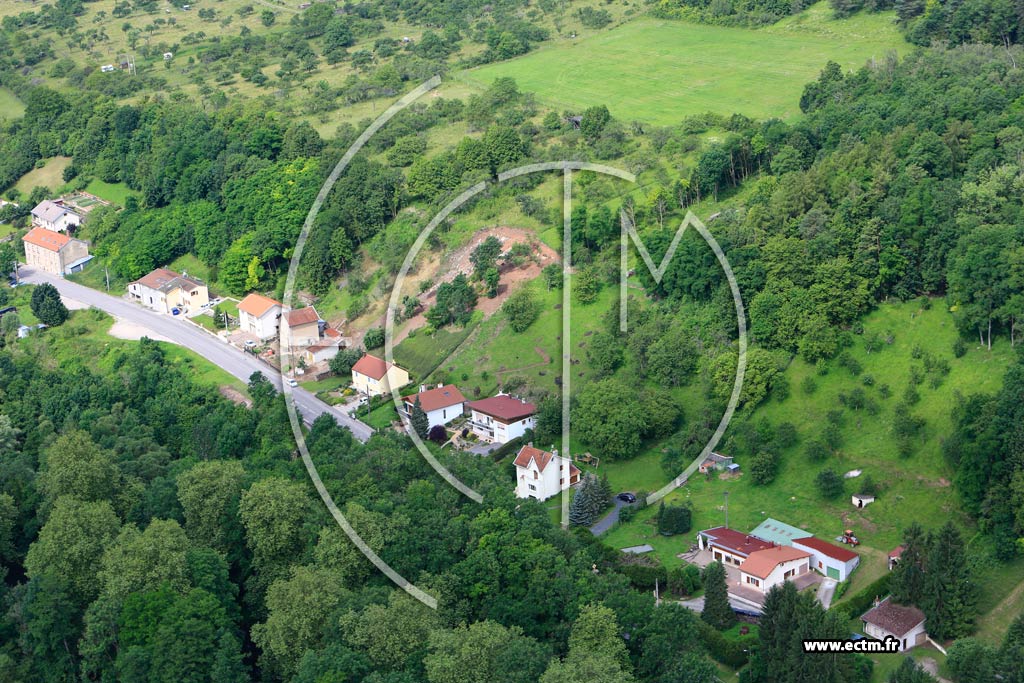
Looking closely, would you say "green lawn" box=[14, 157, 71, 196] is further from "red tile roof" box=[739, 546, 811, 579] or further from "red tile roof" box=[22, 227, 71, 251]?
"red tile roof" box=[739, 546, 811, 579]

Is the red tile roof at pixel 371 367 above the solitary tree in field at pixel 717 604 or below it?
below

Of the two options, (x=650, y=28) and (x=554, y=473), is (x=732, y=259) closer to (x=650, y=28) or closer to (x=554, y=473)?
(x=554, y=473)

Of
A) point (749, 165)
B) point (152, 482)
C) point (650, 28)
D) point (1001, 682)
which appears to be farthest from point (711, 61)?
point (1001, 682)

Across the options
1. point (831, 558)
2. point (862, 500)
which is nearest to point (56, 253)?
point (862, 500)

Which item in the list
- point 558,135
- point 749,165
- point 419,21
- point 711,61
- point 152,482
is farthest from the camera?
point 419,21

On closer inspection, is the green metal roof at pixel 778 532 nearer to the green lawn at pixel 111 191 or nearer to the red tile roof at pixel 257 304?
the red tile roof at pixel 257 304

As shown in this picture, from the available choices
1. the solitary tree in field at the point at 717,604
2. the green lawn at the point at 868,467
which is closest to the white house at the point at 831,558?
the green lawn at the point at 868,467
